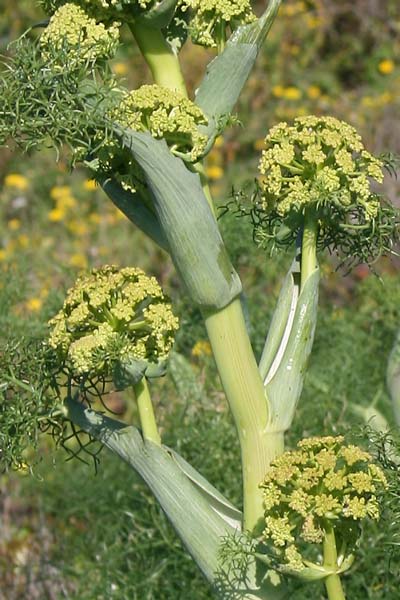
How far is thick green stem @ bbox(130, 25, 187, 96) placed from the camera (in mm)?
1938

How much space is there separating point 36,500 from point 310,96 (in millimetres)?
3642

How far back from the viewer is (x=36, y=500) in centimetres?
379

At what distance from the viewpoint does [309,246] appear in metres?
1.98

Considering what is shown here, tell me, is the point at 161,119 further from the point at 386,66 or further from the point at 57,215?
the point at 386,66

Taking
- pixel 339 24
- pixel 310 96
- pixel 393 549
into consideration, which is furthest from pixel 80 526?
pixel 339 24

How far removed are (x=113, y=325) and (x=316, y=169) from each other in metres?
0.42

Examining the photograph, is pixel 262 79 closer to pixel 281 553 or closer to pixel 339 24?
pixel 339 24

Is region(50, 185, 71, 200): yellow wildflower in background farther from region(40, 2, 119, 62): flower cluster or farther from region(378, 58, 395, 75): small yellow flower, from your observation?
region(40, 2, 119, 62): flower cluster

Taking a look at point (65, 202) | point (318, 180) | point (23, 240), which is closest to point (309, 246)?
point (318, 180)

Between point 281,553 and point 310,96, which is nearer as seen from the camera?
point 281,553

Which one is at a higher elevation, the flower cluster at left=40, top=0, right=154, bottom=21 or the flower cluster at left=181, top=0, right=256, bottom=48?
the flower cluster at left=40, top=0, right=154, bottom=21

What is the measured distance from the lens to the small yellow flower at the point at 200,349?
3.35 metres

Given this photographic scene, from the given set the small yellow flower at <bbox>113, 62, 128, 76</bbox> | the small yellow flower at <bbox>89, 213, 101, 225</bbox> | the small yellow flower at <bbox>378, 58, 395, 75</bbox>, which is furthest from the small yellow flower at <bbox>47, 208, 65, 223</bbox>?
the small yellow flower at <bbox>378, 58, 395, 75</bbox>

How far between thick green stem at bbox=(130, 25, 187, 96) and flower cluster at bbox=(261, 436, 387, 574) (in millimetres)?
643
